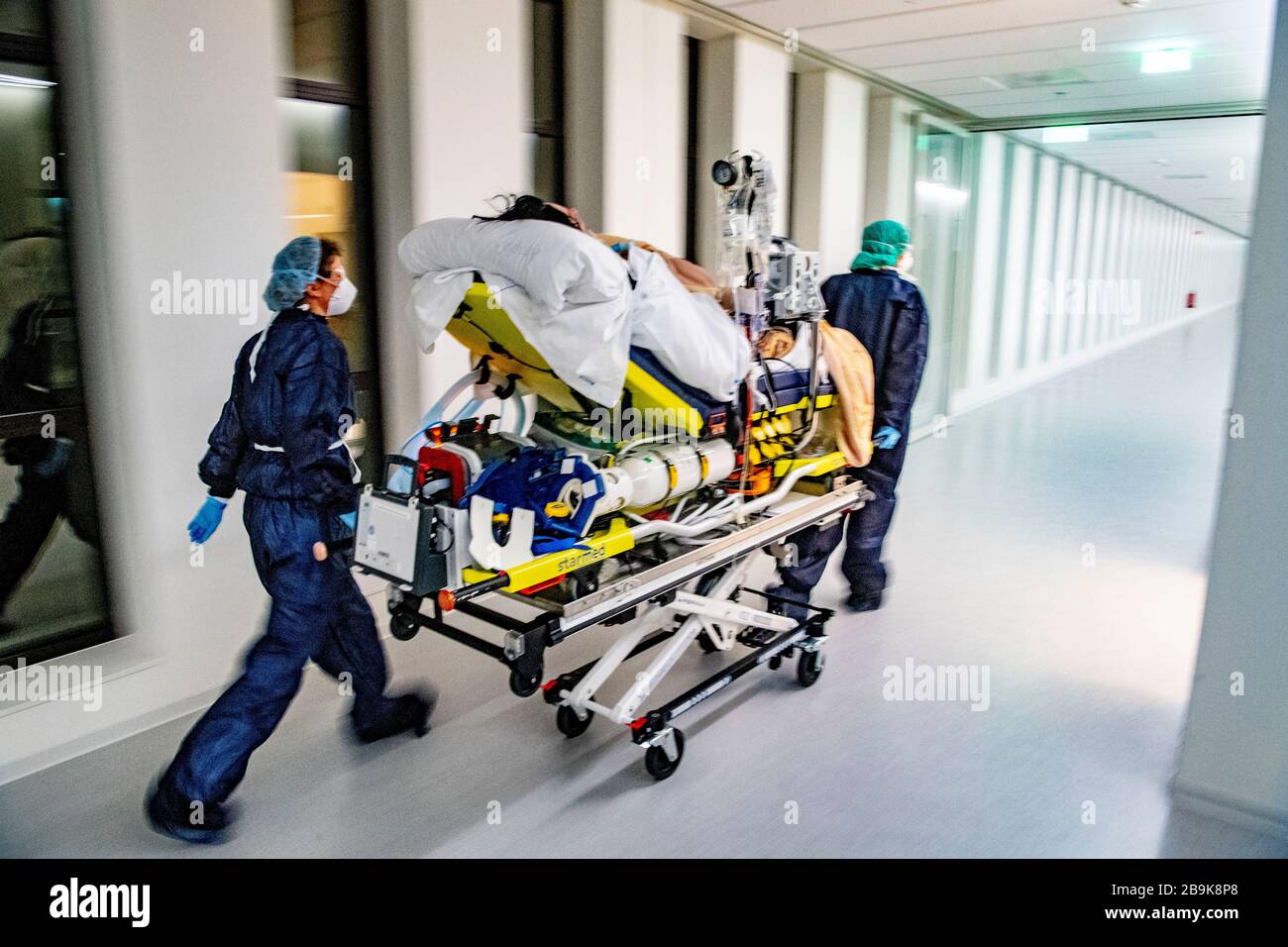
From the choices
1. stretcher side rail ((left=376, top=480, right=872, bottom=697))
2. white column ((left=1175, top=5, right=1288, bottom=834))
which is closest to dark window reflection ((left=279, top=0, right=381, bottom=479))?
stretcher side rail ((left=376, top=480, right=872, bottom=697))

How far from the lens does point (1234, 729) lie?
8.79 feet

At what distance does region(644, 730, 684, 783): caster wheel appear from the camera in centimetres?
285

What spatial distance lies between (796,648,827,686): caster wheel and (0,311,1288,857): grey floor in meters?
0.05

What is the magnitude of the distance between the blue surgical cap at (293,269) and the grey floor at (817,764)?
4.67ft

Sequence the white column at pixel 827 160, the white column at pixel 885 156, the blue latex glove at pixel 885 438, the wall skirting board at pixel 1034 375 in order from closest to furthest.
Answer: the blue latex glove at pixel 885 438 → the white column at pixel 827 160 → the white column at pixel 885 156 → the wall skirting board at pixel 1034 375

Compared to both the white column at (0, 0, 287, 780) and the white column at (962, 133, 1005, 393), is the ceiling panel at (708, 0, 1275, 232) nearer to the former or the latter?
the white column at (962, 133, 1005, 393)

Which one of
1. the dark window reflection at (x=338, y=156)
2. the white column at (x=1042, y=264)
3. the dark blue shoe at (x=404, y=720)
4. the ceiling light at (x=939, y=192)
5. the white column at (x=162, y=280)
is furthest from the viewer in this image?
the white column at (x=1042, y=264)

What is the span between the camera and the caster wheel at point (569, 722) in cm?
311

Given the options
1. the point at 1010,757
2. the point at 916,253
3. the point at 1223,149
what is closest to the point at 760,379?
the point at 1010,757

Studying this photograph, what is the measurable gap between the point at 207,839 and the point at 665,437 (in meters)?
1.70

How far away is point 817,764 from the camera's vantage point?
300cm

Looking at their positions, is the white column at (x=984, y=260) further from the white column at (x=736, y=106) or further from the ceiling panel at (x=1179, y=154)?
the white column at (x=736, y=106)

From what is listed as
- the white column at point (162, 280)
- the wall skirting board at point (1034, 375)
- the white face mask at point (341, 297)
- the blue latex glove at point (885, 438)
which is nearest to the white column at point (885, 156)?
the wall skirting board at point (1034, 375)
